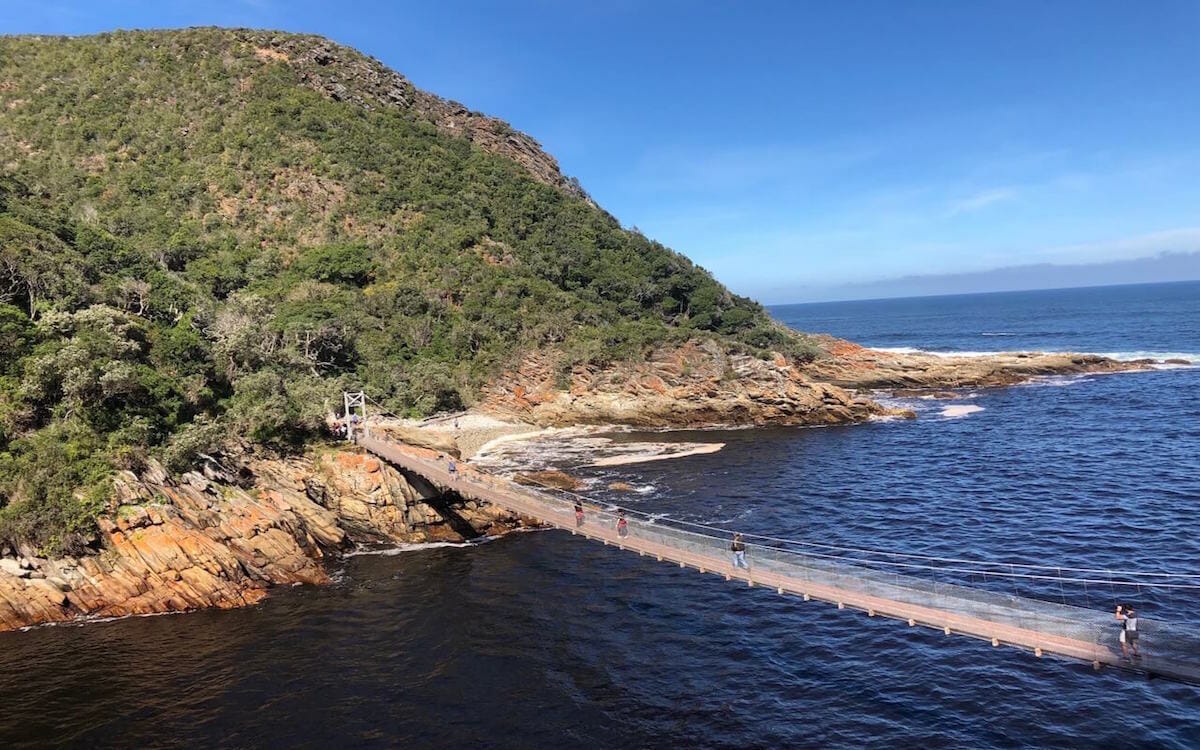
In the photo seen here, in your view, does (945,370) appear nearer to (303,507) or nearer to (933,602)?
(933,602)

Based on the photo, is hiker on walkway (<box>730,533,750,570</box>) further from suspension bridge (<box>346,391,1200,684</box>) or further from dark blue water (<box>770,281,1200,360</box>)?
dark blue water (<box>770,281,1200,360</box>)

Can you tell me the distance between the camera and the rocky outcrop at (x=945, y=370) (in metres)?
74.2

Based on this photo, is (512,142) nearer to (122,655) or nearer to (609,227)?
(609,227)

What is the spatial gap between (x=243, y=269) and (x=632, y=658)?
56886 mm

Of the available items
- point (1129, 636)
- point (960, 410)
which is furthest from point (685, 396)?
point (1129, 636)

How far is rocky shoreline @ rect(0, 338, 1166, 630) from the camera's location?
999 inches

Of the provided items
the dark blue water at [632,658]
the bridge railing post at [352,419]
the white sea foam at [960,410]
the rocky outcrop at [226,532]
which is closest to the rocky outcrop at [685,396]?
the white sea foam at [960,410]

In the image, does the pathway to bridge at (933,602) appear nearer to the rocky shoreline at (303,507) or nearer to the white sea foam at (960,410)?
the rocky shoreline at (303,507)

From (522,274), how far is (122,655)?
56.1 m

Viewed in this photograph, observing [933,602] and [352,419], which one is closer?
[933,602]

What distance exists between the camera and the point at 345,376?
50438mm

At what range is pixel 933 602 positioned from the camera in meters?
16.8

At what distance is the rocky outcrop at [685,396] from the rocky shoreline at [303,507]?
0.41 ft

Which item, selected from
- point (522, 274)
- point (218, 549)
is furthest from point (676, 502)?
point (522, 274)
